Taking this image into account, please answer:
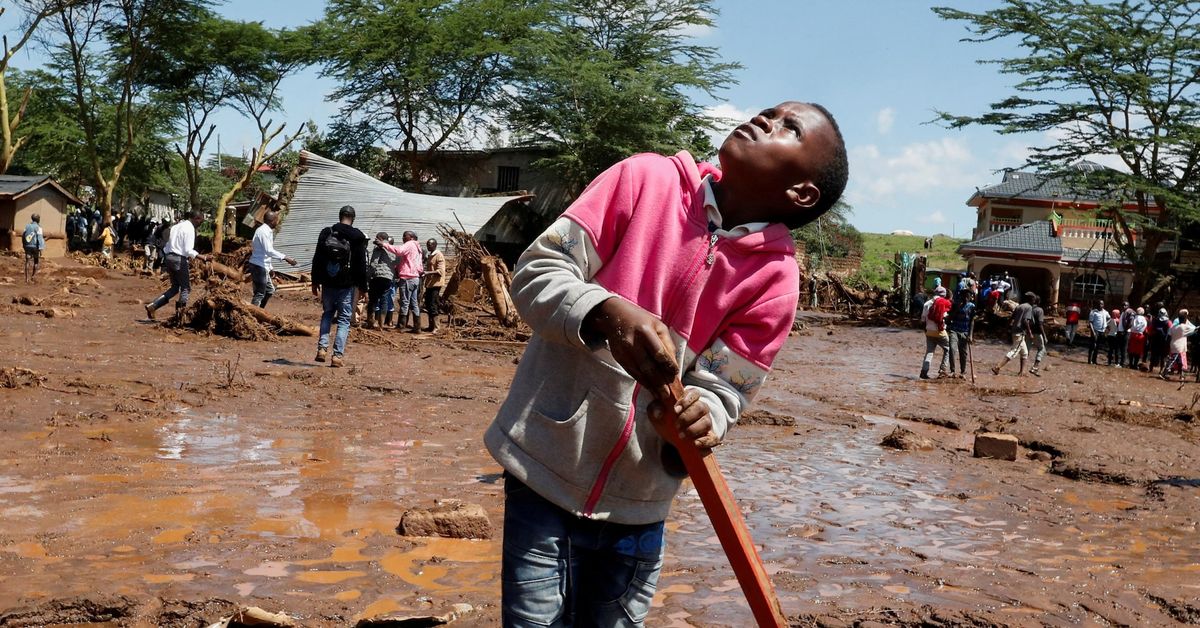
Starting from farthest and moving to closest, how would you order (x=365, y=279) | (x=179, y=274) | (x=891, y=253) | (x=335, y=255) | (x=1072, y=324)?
(x=891, y=253) < (x=1072, y=324) < (x=179, y=274) < (x=365, y=279) < (x=335, y=255)

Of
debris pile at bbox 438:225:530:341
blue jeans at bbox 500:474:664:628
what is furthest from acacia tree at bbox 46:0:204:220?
blue jeans at bbox 500:474:664:628

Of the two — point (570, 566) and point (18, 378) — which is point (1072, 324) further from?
point (570, 566)

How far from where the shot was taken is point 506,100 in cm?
3844

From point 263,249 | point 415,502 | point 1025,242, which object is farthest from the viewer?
point 1025,242

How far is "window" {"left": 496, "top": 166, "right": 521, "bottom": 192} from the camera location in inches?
1517

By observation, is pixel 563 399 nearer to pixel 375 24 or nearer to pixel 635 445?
pixel 635 445

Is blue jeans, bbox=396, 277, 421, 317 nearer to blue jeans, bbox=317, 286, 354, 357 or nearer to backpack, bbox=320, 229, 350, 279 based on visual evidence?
blue jeans, bbox=317, 286, 354, 357

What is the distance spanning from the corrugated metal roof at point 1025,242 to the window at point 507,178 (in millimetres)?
18625

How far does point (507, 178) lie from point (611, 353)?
37.4 metres

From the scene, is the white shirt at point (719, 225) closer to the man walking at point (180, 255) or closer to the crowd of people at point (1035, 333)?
the man walking at point (180, 255)

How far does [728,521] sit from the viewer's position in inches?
75.7

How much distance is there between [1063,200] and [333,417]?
47.5 meters

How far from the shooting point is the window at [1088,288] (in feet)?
136

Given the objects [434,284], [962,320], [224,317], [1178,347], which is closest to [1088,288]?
[1178,347]
